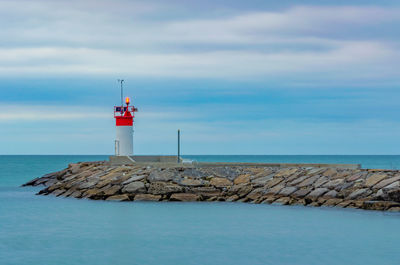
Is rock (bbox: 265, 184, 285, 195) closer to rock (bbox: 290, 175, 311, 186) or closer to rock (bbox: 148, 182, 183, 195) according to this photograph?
rock (bbox: 290, 175, 311, 186)

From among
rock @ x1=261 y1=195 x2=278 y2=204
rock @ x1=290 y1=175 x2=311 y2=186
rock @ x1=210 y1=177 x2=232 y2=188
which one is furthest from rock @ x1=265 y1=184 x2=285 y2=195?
rock @ x1=210 y1=177 x2=232 y2=188

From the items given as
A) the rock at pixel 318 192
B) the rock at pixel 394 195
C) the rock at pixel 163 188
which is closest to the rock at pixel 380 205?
the rock at pixel 394 195

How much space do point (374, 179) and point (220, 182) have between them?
6.83 meters

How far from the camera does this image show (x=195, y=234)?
20047 millimetres

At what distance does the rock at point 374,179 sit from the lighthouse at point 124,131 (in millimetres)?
14966

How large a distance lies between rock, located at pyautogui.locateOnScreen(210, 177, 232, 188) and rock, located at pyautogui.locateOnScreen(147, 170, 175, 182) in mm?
1858

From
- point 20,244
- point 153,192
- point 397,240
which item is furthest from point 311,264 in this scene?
point 153,192

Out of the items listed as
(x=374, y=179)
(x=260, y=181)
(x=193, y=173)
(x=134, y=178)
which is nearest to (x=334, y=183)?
(x=374, y=179)

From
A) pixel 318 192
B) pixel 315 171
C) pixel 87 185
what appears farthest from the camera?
pixel 87 185

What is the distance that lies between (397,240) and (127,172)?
1524cm

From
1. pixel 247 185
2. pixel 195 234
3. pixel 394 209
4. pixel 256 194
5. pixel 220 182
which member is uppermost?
pixel 220 182

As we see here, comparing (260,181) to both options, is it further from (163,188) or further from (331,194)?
(163,188)

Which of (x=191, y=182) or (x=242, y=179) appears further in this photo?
(x=242, y=179)

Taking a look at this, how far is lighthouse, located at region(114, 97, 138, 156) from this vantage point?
35.3 m
